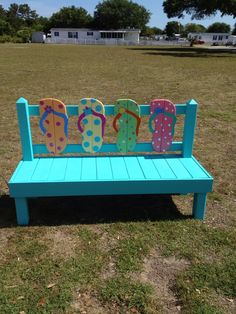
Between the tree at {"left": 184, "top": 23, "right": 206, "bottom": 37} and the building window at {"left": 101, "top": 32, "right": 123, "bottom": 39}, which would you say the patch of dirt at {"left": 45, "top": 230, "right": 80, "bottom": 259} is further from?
the tree at {"left": 184, "top": 23, "right": 206, "bottom": 37}

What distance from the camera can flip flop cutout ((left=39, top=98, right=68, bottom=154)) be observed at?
150 inches

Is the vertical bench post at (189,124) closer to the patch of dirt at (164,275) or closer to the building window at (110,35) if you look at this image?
the patch of dirt at (164,275)

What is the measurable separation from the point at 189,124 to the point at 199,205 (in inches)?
37.3

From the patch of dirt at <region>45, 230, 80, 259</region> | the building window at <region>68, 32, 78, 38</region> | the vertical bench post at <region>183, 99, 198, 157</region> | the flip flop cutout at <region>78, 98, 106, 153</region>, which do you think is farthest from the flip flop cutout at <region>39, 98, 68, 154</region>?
the building window at <region>68, 32, 78, 38</region>

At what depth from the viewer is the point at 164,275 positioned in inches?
120

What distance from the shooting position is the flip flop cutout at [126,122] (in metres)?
3.89

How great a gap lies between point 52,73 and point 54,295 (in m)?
14.6

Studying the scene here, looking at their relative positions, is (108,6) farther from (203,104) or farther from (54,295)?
(54,295)

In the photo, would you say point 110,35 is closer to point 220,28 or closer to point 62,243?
point 220,28

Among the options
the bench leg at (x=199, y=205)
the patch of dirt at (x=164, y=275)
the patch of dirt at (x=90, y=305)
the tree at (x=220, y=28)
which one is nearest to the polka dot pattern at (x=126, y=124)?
the bench leg at (x=199, y=205)

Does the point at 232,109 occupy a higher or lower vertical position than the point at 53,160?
lower

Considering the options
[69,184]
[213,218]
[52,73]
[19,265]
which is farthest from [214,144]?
[52,73]

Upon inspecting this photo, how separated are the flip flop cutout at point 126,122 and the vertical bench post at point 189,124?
57cm

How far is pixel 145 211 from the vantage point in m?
4.09
